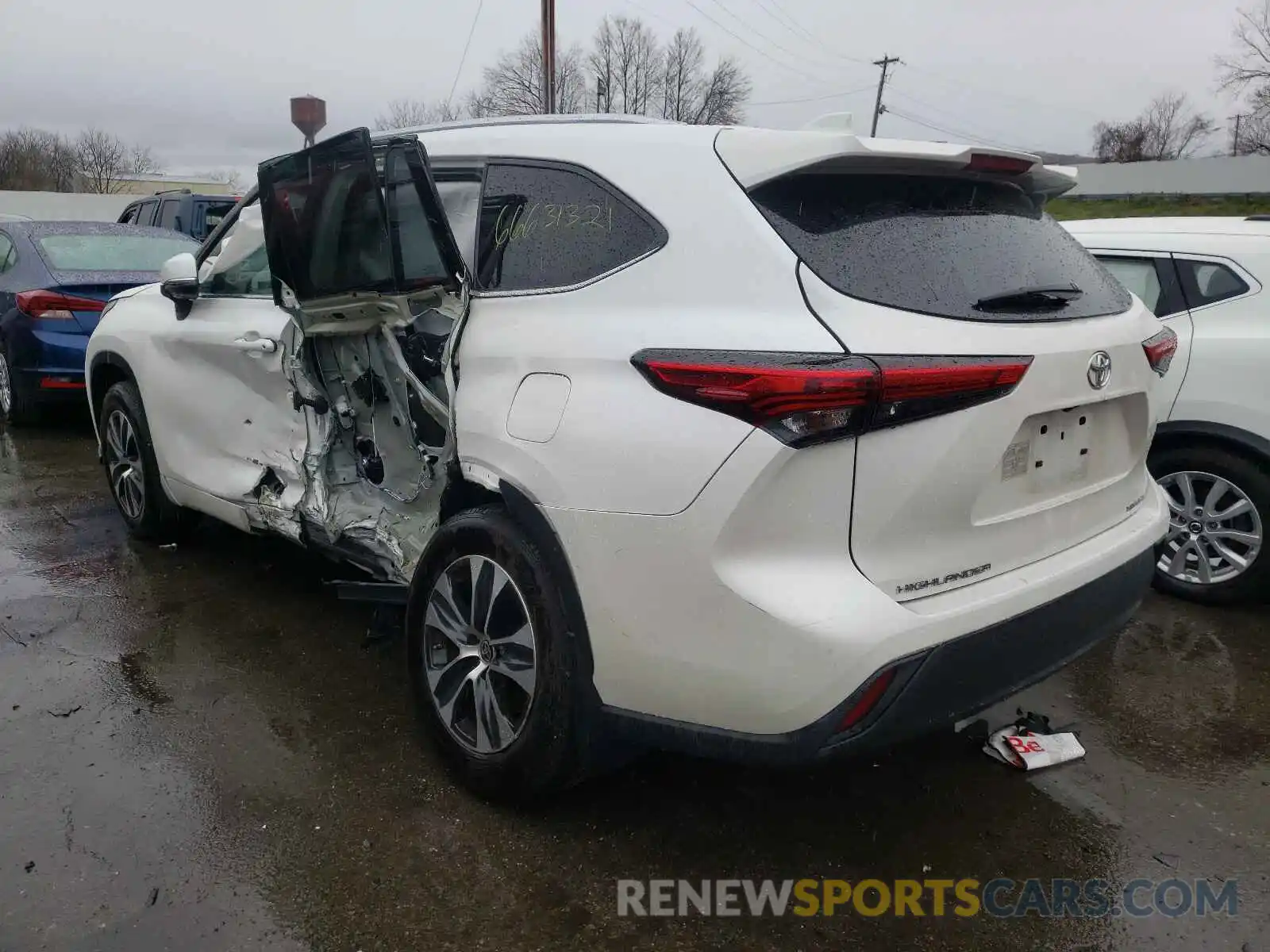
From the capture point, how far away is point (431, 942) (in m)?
2.21

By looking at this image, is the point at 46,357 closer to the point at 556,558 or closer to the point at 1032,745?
the point at 556,558

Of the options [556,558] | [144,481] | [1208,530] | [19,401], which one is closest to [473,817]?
[556,558]

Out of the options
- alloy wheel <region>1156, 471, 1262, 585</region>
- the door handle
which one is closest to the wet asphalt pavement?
alloy wheel <region>1156, 471, 1262, 585</region>

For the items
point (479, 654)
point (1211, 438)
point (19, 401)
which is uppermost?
point (1211, 438)

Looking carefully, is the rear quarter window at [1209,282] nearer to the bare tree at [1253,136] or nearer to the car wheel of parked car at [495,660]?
the car wheel of parked car at [495,660]

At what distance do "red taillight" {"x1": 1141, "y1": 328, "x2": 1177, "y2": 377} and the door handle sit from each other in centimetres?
295

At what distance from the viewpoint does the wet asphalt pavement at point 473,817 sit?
89.6 inches

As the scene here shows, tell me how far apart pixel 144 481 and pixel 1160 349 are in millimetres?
4437

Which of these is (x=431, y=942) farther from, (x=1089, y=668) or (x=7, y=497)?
(x=7, y=497)

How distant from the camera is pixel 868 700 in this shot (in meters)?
2.00

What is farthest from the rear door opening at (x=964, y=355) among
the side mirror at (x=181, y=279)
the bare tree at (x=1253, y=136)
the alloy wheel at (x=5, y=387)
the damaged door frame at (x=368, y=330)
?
the bare tree at (x=1253, y=136)

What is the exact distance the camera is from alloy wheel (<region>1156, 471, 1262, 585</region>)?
412 cm

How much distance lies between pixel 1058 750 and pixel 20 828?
10.3 feet

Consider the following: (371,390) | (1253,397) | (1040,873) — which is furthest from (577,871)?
(1253,397)
